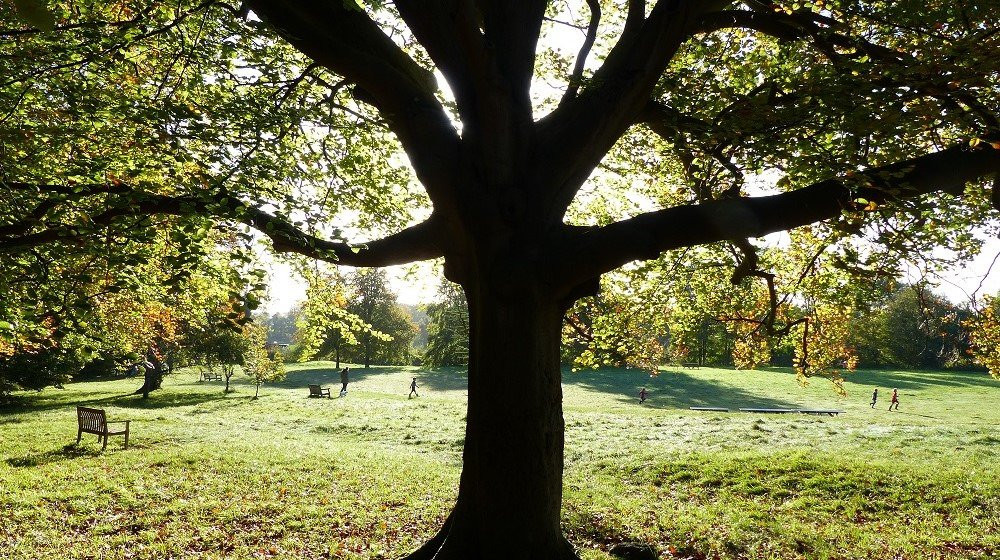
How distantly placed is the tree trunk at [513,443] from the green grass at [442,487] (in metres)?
2.76

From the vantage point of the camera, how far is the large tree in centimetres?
484

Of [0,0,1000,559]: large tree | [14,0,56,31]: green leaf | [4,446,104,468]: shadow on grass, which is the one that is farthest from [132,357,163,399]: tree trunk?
[14,0,56,31]: green leaf

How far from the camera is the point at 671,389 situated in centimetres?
3659

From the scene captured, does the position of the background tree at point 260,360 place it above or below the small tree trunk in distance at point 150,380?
above

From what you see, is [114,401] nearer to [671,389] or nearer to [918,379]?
[671,389]

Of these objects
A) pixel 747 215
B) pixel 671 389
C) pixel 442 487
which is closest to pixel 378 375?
pixel 671 389

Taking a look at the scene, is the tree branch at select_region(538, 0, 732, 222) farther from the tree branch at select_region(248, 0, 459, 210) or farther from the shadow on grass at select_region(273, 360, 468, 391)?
the shadow on grass at select_region(273, 360, 468, 391)

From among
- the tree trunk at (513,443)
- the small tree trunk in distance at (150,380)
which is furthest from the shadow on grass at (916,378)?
the small tree trunk in distance at (150,380)

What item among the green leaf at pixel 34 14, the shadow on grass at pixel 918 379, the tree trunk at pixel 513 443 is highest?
the green leaf at pixel 34 14

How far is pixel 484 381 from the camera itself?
5039 mm

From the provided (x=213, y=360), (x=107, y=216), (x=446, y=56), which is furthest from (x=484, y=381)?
(x=213, y=360)

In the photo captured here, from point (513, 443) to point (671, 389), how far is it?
34194 mm

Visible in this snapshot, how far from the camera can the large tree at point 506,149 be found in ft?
15.9

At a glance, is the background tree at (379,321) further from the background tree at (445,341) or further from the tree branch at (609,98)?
the tree branch at (609,98)
